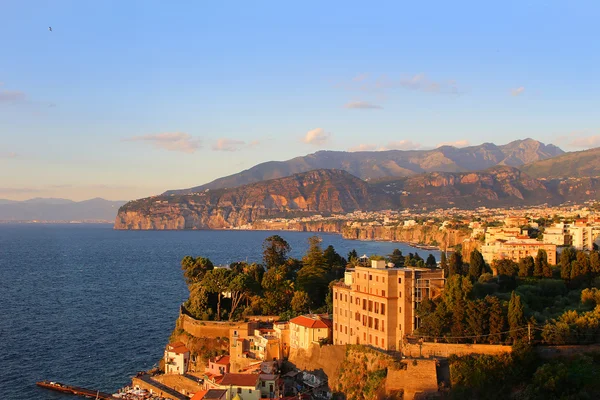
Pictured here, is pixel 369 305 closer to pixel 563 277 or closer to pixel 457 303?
pixel 457 303

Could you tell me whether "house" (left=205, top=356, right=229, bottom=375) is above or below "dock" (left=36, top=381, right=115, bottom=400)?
above

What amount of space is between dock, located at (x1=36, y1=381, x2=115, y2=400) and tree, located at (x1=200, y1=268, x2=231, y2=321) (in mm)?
10805

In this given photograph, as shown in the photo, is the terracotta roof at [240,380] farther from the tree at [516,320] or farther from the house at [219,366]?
the tree at [516,320]

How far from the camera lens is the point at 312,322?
37.8 meters

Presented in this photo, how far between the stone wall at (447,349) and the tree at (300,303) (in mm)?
14247

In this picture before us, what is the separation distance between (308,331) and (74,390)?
44.8 ft

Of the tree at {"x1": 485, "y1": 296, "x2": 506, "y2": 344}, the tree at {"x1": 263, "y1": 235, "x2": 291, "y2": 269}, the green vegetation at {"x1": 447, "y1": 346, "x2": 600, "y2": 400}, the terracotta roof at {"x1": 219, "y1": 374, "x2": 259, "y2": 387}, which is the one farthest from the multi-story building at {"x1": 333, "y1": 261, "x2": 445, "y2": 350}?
the tree at {"x1": 263, "y1": 235, "x2": 291, "y2": 269}

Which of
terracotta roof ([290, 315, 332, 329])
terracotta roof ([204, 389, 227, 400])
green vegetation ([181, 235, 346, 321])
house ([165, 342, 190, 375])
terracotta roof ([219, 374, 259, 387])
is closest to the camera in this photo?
terracotta roof ([204, 389, 227, 400])

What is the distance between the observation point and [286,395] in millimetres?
34188

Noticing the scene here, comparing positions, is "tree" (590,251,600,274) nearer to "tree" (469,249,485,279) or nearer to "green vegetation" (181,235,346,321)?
"tree" (469,249,485,279)

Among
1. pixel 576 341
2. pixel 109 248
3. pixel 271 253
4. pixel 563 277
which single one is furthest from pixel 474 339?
pixel 109 248

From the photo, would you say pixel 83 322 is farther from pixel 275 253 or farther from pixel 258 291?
pixel 258 291

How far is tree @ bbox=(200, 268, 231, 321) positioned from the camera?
46562 millimetres

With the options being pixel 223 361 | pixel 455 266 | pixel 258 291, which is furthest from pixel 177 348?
pixel 455 266
